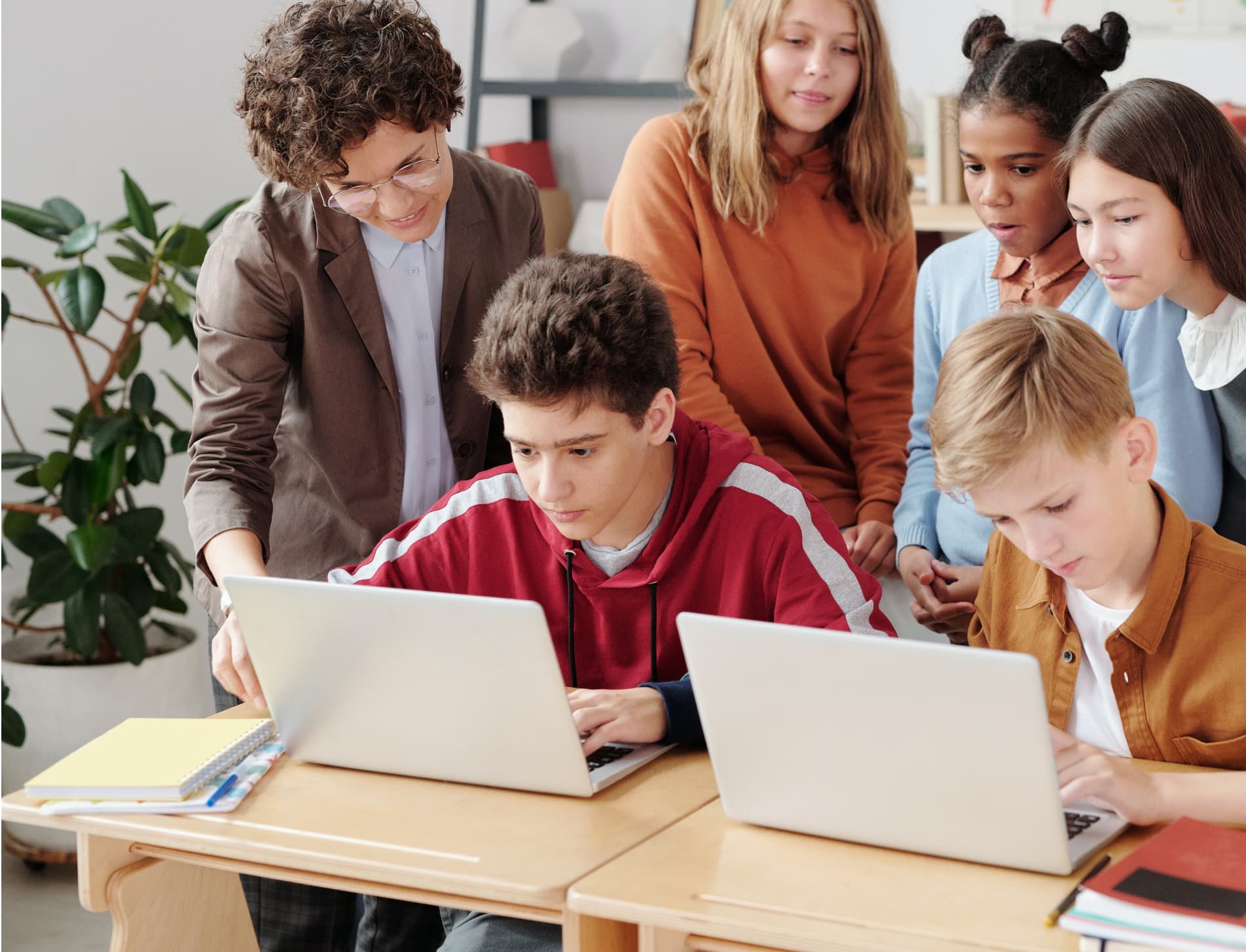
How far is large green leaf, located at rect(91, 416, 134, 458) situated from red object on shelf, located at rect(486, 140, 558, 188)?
129cm

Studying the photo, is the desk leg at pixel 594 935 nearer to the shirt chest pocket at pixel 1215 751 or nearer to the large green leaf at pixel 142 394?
the shirt chest pocket at pixel 1215 751

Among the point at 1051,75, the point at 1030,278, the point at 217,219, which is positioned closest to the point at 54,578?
the point at 217,219

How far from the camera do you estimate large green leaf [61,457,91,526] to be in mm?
2744

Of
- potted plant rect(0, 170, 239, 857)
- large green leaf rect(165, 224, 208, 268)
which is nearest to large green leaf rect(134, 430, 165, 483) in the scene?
potted plant rect(0, 170, 239, 857)

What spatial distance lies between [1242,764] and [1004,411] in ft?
1.30

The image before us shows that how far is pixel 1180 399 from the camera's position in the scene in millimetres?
1702

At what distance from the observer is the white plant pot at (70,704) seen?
2771 millimetres

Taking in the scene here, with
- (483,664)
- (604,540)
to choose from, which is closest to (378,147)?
(604,540)

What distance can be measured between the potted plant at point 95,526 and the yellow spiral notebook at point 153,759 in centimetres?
127

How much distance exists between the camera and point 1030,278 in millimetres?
1904

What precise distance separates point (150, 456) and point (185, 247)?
416 millimetres

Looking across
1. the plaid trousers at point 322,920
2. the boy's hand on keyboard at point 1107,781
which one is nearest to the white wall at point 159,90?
the plaid trousers at point 322,920

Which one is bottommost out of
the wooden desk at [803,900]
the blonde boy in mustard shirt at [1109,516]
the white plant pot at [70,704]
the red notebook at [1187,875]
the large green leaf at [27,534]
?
the white plant pot at [70,704]

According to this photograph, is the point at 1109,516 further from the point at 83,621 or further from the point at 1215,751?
the point at 83,621
